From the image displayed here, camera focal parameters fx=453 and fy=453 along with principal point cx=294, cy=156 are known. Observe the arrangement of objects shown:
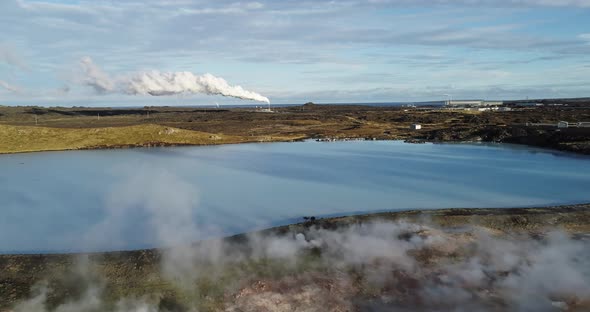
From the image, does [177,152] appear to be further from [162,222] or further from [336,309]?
[336,309]

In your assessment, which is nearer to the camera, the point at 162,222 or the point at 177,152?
the point at 162,222

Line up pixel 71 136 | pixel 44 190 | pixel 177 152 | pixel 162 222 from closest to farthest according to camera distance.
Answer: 1. pixel 162 222
2. pixel 44 190
3. pixel 177 152
4. pixel 71 136

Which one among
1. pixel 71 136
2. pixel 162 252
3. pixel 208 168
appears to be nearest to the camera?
pixel 162 252

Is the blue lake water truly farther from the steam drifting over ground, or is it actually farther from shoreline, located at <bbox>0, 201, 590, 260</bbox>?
the steam drifting over ground

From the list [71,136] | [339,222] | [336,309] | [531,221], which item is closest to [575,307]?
[336,309]

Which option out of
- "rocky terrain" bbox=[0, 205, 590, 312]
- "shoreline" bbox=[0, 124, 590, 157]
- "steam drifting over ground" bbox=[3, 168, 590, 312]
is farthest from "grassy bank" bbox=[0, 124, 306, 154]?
"rocky terrain" bbox=[0, 205, 590, 312]
